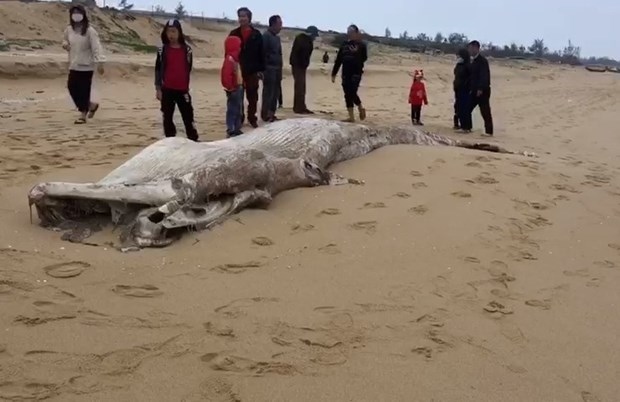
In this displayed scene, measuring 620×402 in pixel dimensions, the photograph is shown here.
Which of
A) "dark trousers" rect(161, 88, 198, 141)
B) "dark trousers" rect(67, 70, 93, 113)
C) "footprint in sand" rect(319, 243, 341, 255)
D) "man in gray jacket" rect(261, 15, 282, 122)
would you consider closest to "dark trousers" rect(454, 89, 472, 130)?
"man in gray jacket" rect(261, 15, 282, 122)

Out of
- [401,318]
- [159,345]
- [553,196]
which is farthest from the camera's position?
[553,196]

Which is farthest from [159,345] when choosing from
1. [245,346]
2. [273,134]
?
[273,134]

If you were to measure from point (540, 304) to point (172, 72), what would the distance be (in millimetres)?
5012

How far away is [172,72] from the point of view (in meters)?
7.55

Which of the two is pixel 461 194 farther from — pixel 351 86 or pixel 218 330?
pixel 351 86

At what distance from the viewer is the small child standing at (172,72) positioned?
A: 750cm

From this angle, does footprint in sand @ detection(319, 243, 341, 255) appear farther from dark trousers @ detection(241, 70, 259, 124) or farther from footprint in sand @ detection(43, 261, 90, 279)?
dark trousers @ detection(241, 70, 259, 124)

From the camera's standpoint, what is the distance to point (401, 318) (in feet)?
11.7

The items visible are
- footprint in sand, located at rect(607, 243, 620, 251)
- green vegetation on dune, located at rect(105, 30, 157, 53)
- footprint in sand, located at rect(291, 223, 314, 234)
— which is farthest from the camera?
green vegetation on dune, located at rect(105, 30, 157, 53)

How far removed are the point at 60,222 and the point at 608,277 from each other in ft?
11.7

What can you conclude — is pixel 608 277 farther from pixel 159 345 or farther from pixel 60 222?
pixel 60 222

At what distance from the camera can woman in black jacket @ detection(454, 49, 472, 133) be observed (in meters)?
11.6

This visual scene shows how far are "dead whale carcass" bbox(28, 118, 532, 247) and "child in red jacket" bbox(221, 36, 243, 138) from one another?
2006mm

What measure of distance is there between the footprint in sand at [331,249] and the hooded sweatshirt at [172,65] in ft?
12.5
